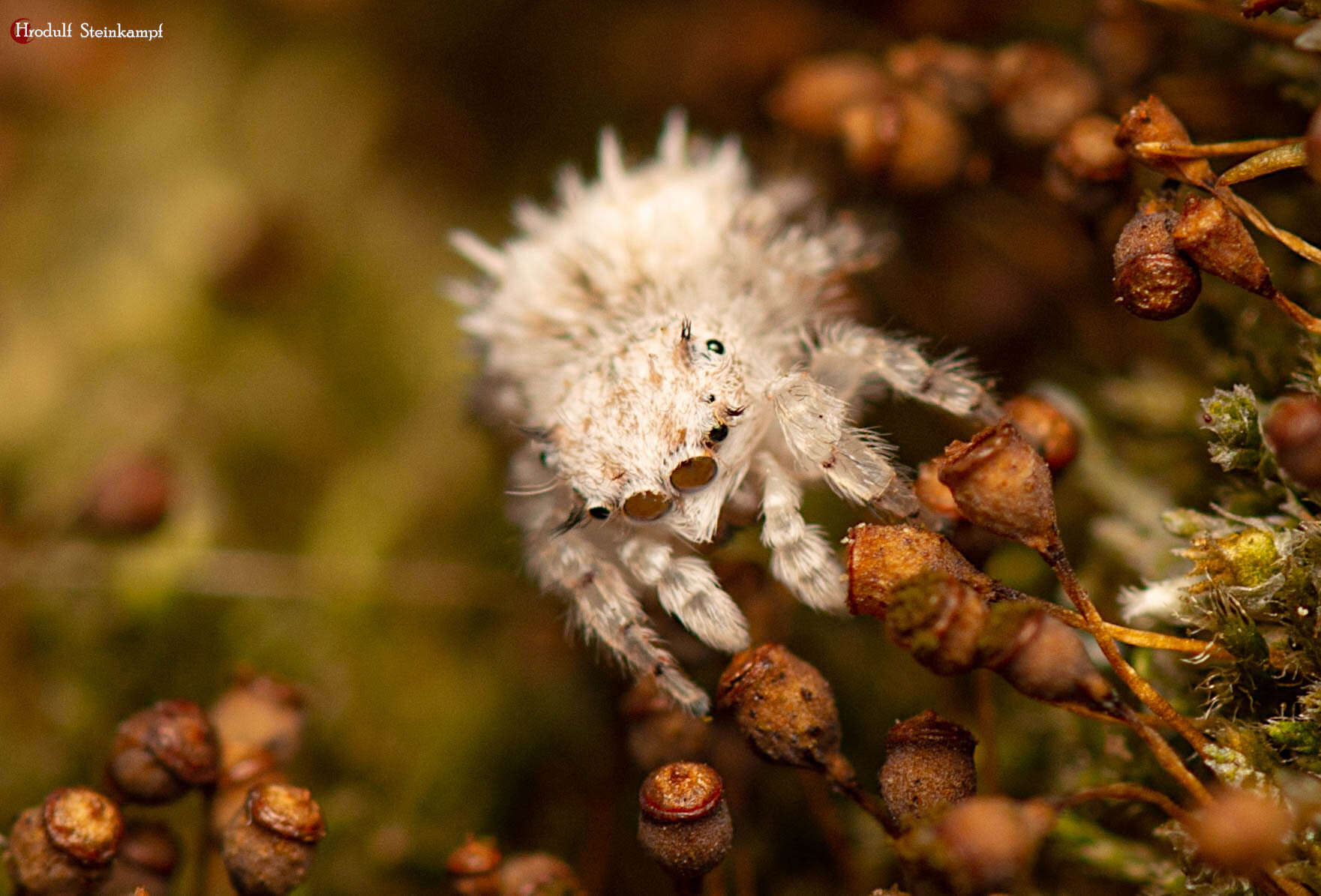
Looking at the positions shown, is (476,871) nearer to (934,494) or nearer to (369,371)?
Answer: (934,494)

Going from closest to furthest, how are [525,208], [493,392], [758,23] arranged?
[493,392] < [525,208] < [758,23]

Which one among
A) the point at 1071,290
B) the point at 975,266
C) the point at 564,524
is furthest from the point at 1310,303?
the point at 564,524

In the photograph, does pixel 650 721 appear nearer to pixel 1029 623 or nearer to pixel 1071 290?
pixel 1029 623

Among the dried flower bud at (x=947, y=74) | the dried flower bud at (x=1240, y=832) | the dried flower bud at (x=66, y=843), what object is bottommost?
the dried flower bud at (x=66, y=843)

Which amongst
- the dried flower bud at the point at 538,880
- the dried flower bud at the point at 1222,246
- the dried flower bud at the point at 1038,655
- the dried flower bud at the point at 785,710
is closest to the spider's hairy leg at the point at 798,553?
Answer: the dried flower bud at the point at 785,710

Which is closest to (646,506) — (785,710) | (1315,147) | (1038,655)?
(785,710)

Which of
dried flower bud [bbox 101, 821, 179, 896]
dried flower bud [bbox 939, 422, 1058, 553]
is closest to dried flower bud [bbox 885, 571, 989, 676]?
dried flower bud [bbox 939, 422, 1058, 553]

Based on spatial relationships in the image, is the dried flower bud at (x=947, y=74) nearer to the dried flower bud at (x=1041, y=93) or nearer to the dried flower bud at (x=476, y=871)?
the dried flower bud at (x=1041, y=93)
